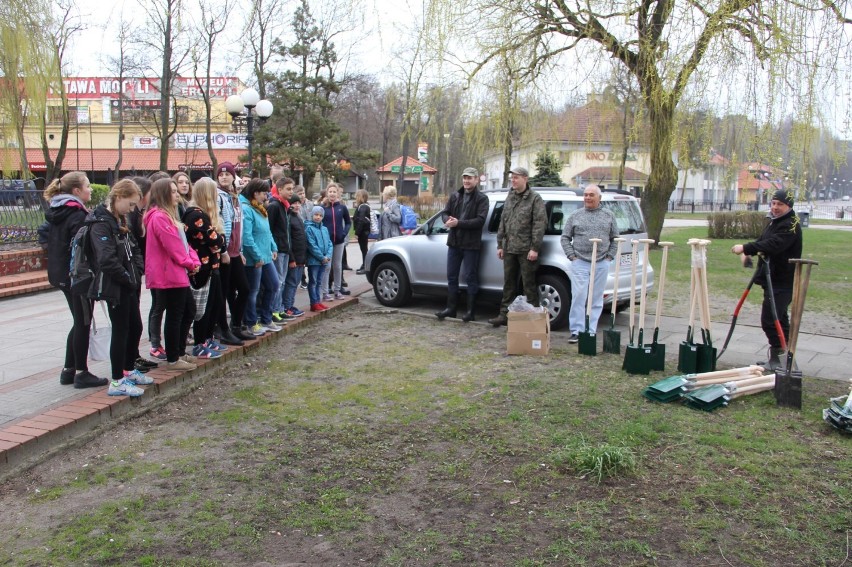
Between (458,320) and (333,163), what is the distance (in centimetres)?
2649

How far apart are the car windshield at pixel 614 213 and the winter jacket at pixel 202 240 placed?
3.99m

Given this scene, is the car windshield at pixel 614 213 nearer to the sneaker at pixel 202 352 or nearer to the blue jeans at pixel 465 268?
the blue jeans at pixel 465 268

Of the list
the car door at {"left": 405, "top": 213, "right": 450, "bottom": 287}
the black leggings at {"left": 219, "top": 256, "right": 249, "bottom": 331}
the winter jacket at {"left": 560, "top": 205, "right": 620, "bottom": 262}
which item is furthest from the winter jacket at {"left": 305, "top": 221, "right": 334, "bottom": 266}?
the winter jacket at {"left": 560, "top": 205, "right": 620, "bottom": 262}

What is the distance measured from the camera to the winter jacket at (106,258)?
5.12 m

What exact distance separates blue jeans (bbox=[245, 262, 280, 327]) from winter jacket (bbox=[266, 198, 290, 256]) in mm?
422

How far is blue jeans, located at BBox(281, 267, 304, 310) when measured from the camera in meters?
8.79

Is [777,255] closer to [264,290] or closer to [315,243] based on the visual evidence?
[264,290]

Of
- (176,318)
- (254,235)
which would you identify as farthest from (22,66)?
(176,318)

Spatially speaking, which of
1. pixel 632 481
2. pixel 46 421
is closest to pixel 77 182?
pixel 46 421

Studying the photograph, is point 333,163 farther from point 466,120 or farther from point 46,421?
point 46,421

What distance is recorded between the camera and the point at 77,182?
18.1 feet

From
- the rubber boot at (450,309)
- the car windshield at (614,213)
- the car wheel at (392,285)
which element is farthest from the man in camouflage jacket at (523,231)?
the car wheel at (392,285)

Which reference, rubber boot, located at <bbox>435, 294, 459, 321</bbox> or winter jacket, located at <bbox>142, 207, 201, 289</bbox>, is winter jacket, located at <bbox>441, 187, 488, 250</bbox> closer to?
rubber boot, located at <bbox>435, 294, 459, 321</bbox>

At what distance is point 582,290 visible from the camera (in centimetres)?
783
